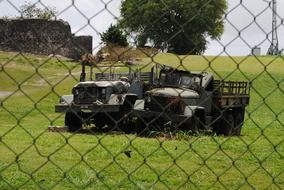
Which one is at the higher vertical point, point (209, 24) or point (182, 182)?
point (209, 24)

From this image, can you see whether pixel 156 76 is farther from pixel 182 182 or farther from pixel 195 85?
pixel 182 182

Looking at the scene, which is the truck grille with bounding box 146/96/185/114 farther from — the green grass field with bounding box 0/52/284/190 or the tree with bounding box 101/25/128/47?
the tree with bounding box 101/25/128/47

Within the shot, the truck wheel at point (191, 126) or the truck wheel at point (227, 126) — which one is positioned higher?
the truck wheel at point (191, 126)

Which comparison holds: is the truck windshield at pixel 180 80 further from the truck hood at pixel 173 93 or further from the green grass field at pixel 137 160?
the green grass field at pixel 137 160

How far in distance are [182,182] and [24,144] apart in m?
3.56

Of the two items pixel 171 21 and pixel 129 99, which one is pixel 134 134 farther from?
pixel 171 21

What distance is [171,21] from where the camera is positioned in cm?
368

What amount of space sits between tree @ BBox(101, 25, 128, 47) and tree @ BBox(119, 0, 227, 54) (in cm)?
6

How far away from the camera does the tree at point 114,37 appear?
12.1 ft

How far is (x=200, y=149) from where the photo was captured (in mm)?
9758

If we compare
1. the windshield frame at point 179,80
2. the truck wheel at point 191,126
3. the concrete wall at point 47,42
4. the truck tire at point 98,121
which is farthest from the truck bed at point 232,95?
the concrete wall at point 47,42

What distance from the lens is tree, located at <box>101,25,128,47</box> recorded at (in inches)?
145

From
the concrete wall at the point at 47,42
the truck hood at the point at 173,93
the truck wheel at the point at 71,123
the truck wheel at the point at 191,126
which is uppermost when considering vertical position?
the concrete wall at the point at 47,42

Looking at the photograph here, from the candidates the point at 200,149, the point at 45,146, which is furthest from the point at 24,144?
the point at 200,149
